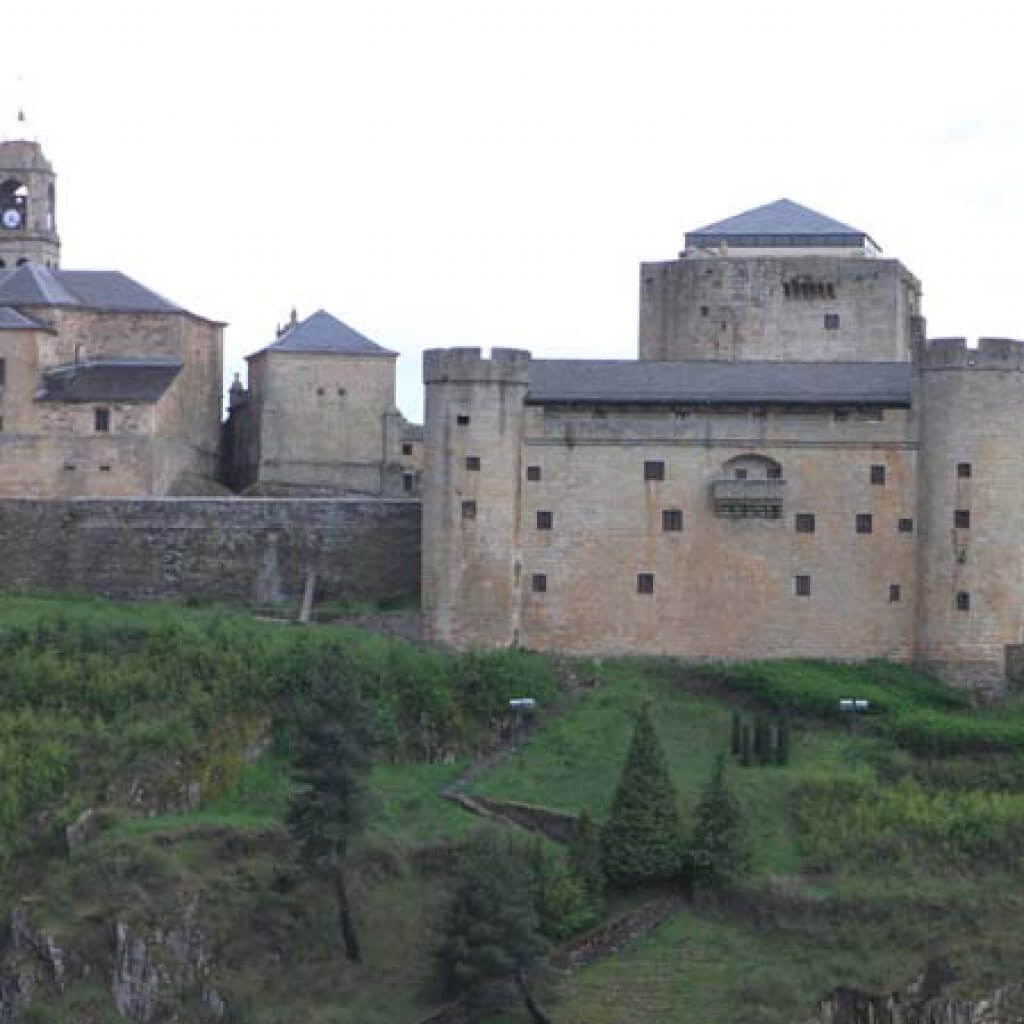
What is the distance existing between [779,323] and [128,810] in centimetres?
2286

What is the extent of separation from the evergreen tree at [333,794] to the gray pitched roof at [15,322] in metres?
17.0

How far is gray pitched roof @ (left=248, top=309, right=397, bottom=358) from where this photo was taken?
255 feet

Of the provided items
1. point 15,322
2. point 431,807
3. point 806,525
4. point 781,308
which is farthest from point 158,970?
point 781,308

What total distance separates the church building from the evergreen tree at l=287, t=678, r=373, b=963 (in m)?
14.5

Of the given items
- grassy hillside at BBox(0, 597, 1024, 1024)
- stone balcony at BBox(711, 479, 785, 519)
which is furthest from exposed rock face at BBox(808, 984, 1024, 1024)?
stone balcony at BBox(711, 479, 785, 519)

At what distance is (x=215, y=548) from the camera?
72.7 metres

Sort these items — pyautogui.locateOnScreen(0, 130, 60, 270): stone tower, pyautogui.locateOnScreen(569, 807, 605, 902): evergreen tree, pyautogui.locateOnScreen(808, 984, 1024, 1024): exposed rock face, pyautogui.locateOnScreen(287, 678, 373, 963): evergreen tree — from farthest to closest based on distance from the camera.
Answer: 1. pyautogui.locateOnScreen(0, 130, 60, 270): stone tower
2. pyautogui.locateOnScreen(569, 807, 605, 902): evergreen tree
3. pyautogui.locateOnScreen(287, 678, 373, 963): evergreen tree
4. pyautogui.locateOnScreen(808, 984, 1024, 1024): exposed rock face

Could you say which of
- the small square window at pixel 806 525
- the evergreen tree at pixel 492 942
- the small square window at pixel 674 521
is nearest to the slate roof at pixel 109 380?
the small square window at pixel 674 521

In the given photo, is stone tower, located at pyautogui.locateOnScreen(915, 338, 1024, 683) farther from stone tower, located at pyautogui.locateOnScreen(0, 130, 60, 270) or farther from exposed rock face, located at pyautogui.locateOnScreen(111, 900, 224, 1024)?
stone tower, located at pyautogui.locateOnScreen(0, 130, 60, 270)

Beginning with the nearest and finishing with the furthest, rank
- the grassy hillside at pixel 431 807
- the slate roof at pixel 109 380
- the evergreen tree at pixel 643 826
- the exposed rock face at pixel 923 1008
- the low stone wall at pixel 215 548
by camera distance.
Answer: the exposed rock face at pixel 923 1008 → the grassy hillside at pixel 431 807 → the evergreen tree at pixel 643 826 → the low stone wall at pixel 215 548 → the slate roof at pixel 109 380

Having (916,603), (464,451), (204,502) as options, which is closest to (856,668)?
(916,603)

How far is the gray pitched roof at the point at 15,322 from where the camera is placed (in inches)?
2970

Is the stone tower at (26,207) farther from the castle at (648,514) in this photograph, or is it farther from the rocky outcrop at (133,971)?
the rocky outcrop at (133,971)

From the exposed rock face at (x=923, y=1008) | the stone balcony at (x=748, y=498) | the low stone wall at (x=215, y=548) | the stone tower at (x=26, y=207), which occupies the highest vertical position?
the stone tower at (x=26, y=207)
